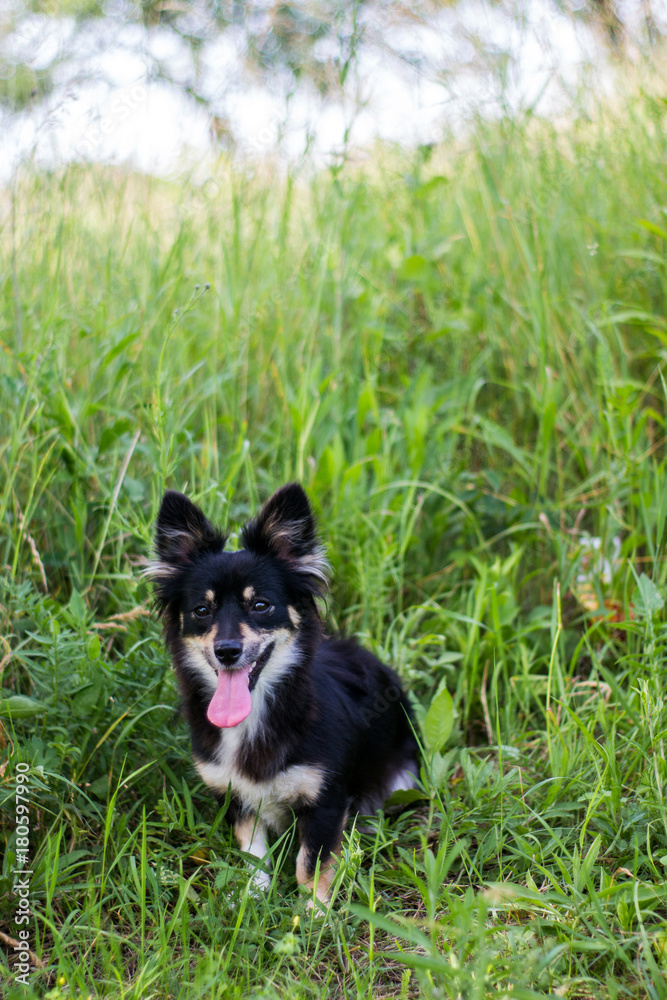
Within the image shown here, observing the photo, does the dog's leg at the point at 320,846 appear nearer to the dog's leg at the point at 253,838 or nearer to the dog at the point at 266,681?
the dog at the point at 266,681

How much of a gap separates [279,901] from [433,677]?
128 centimetres

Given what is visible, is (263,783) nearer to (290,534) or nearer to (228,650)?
(228,650)

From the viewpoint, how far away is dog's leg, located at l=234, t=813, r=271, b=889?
2.29 m

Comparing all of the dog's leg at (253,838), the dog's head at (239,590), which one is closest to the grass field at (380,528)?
the dog's leg at (253,838)

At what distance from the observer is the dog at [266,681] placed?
2.28 metres

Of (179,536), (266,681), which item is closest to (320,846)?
(266,681)

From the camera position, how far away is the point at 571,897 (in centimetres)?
197

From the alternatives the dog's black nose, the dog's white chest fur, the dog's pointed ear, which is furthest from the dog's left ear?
the dog's white chest fur

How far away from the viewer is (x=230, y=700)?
2254mm

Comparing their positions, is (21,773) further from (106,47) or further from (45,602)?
(106,47)

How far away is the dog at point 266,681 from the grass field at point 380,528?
14 centimetres

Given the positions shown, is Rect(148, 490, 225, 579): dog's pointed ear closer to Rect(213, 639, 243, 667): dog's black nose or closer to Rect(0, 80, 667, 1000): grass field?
Rect(0, 80, 667, 1000): grass field

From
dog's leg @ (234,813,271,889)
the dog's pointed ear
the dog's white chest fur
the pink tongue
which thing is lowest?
dog's leg @ (234,813,271,889)

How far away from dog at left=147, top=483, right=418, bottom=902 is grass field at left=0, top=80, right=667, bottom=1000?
0.14 meters
